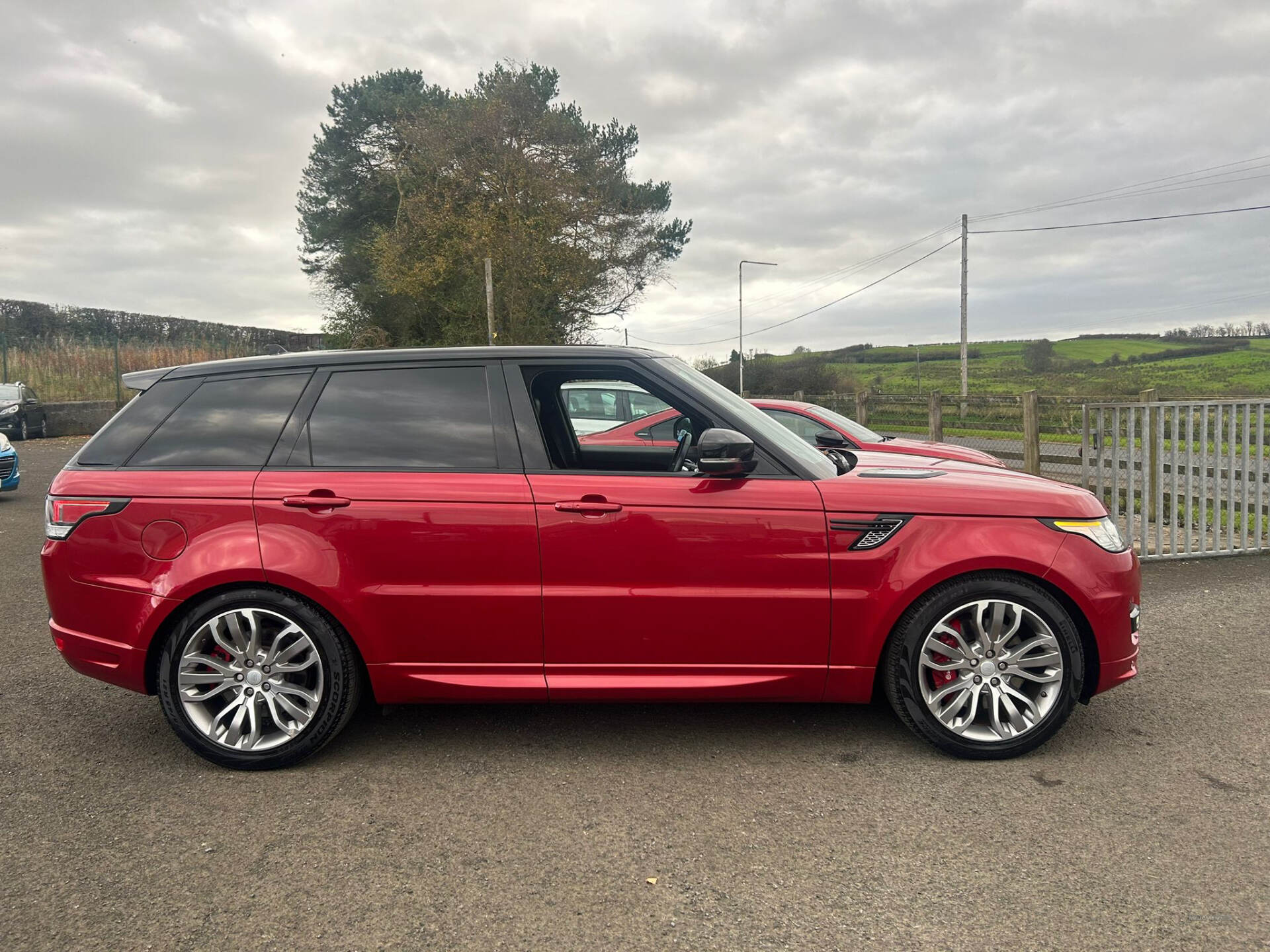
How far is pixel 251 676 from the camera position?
379 cm

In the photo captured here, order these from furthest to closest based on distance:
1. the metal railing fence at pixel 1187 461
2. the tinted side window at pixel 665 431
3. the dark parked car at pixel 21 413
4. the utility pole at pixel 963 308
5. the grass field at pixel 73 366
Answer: the utility pole at pixel 963 308
the grass field at pixel 73 366
the dark parked car at pixel 21 413
the metal railing fence at pixel 1187 461
the tinted side window at pixel 665 431

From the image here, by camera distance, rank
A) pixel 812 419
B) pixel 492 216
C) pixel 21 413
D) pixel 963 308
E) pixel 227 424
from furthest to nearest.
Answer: pixel 963 308, pixel 492 216, pixel 21 413, pixel 812 419, pixel 227 424

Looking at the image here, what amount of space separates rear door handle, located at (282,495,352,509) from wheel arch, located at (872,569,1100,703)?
7.29ft

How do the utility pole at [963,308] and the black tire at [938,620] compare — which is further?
the utility pole at [963,308]

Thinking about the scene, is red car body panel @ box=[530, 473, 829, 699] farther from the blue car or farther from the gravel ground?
the blue car

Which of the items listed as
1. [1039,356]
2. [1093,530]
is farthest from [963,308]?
[1093,530]

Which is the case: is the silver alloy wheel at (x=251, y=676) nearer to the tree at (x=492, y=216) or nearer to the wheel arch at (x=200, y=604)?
the wheel arch at (x=200, y=604)

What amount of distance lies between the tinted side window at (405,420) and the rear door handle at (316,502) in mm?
158

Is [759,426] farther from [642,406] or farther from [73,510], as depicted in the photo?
[73,510]

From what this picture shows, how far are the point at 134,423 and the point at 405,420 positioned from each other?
119cm

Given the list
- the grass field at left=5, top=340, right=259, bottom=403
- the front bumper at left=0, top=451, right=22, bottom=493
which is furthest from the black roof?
the grass field at left=5, top=340, right=259, bottom=403

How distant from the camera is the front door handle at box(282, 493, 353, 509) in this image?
375cm

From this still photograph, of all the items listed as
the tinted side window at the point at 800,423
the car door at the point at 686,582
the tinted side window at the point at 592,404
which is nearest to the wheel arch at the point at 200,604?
the car door at the point at 686,582

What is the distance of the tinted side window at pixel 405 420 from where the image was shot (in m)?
3.85
